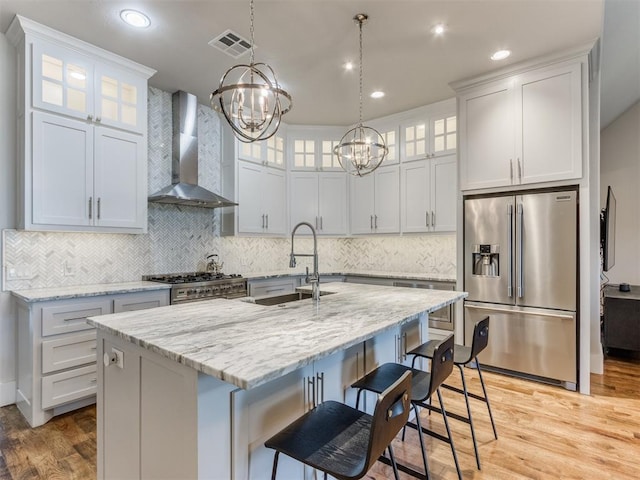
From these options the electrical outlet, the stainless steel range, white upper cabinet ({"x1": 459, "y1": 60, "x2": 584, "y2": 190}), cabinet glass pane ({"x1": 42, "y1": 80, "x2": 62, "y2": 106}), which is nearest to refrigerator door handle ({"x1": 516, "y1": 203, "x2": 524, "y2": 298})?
white upper cabinet ({"x1": 459, "y1": 60, "x2": 584, "y2": 190})

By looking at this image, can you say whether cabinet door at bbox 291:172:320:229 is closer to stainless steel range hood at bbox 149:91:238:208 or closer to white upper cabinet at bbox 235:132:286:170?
white upper cabinet at bbox 235:132:286:170

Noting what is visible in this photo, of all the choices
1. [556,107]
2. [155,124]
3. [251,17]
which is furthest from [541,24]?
[155,124]

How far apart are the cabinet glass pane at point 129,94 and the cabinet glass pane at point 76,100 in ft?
1.16

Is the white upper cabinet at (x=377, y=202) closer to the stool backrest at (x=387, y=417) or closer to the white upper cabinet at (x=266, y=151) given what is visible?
the white upper cabinet at (x=266, y=151)

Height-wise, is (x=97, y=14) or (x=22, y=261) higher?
(x=97, y=14)

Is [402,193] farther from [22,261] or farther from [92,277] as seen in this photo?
[22,261]

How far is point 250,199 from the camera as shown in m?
4.46

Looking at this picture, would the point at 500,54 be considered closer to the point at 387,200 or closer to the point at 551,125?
the point at 551,125

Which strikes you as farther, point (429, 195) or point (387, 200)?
point (387, 200)

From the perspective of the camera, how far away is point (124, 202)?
322 centimetres

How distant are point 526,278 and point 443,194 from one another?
1398 millimetres

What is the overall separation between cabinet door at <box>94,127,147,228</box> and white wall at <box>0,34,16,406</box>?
63cm

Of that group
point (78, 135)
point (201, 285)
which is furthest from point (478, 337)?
point (78, 135)

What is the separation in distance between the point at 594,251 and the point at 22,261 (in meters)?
5.34
